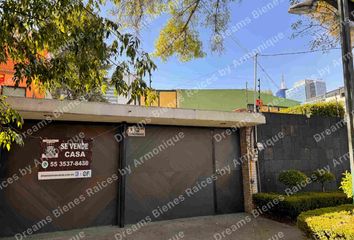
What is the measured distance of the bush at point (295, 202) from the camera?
838cm

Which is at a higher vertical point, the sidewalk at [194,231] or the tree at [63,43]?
the tree at [63,43]

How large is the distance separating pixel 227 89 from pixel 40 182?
1294cm

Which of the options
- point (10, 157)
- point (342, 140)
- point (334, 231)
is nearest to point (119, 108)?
point (10, 157)

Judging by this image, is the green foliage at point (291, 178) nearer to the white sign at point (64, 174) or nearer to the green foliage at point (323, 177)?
the green foliage at point (323, 177)

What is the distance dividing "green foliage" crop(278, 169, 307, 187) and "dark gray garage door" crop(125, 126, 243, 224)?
51.1 inches

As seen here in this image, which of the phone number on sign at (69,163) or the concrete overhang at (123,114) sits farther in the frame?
the phone number on sign at (69,163)

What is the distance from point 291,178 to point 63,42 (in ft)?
24.7

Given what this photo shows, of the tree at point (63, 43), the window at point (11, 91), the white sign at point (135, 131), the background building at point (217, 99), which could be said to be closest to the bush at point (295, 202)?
the white sign at point (135, 131)

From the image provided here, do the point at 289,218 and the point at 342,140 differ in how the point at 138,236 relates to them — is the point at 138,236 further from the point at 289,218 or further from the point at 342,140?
the point at 342,140

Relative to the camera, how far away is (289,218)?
28.2 feet

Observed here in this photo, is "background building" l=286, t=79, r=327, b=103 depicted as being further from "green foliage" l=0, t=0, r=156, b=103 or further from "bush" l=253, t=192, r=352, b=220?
"green foliage" l=0, t=0, r=156, b=103

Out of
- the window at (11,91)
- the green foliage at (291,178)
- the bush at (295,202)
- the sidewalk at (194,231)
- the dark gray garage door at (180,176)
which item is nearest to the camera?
the sidewalk at (194,231)

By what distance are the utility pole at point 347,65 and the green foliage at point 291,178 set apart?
16.0 feet

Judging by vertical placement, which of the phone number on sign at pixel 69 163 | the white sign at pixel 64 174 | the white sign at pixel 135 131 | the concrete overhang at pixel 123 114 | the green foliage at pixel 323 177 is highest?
the concrete overhang at pixel 123 114
